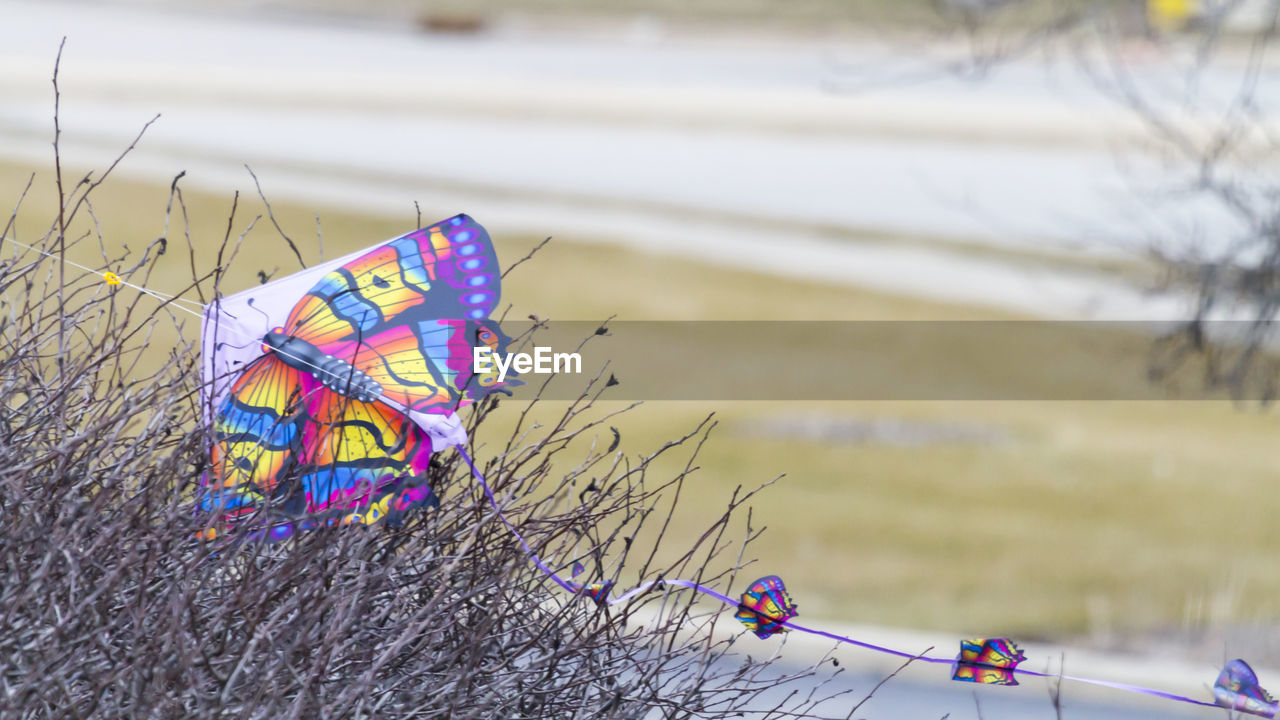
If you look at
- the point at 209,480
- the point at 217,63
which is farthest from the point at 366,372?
the point at 217,63

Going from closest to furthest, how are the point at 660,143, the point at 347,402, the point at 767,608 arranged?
the point at 347,402, the point at 767,608, the point at 660,143

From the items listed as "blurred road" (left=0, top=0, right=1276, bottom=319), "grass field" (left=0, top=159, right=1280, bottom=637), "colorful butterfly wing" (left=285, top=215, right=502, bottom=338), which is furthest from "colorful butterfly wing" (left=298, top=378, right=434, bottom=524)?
"blurred road" (left=0, top=0, right=1276, bottom=319)

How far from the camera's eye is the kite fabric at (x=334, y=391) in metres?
2.21

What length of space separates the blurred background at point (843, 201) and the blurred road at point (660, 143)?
81mm

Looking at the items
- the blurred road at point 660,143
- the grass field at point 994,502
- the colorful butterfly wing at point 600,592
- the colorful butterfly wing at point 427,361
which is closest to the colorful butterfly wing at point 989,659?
the colorful butterfly wing at point 600,592

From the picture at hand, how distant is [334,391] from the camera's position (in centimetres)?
223

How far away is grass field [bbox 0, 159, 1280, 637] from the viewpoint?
673cm

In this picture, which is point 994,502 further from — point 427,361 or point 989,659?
point 427,361

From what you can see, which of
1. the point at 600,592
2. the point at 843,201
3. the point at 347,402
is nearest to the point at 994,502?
the point at 600,592

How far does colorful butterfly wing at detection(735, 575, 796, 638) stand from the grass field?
155 inches

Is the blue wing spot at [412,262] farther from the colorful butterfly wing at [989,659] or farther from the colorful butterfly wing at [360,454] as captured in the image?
the colorful butterfly wing at [989,659]

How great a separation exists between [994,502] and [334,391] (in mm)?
6353

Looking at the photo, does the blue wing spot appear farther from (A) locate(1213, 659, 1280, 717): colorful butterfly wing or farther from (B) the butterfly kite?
(A) locate(1213, 659, 1280, 717): colorful butterfly wing

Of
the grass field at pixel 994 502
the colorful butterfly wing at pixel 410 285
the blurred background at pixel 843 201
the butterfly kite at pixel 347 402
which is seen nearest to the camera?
the butterfly kite at pixel 347 402
